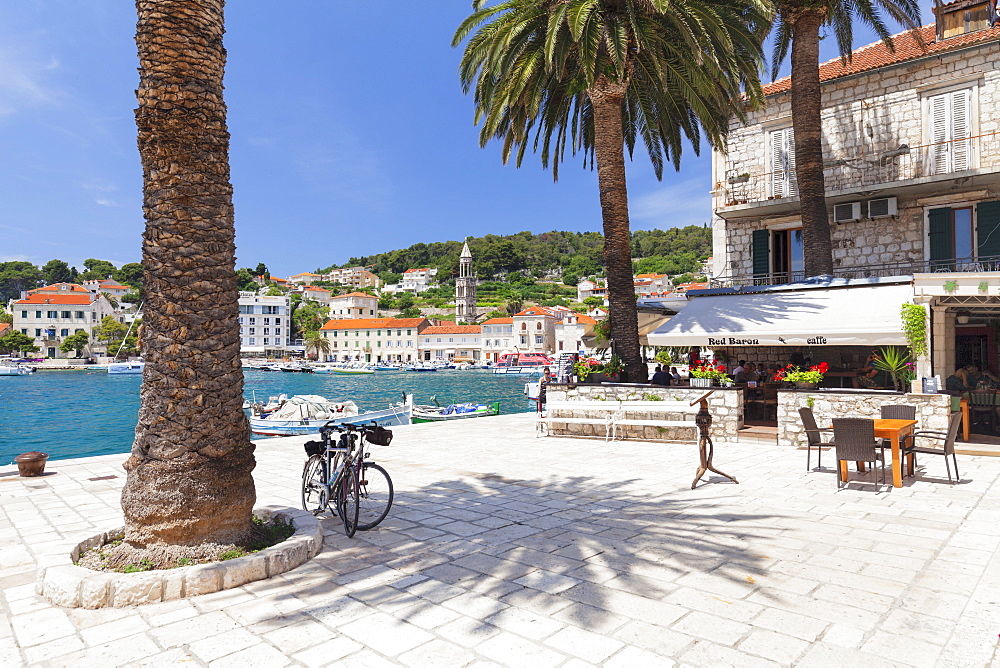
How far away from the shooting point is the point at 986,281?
10109 mm

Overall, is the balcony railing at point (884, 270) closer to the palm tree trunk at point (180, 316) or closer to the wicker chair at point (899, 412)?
the wicker chair at point (899, 412)

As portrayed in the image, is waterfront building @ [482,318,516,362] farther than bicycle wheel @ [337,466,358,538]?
Yes

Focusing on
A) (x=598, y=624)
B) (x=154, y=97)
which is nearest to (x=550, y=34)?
(x=154, y=97)

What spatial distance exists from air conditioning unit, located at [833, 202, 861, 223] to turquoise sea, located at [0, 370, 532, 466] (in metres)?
26.3

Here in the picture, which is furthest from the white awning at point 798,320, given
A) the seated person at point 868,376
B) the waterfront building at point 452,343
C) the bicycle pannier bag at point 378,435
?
the waterfront building at point 452,343

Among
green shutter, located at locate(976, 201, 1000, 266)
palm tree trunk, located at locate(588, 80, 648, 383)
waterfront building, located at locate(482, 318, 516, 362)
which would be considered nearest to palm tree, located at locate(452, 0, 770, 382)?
palm tree trunk, located at locate(588, 80, 648, 383)

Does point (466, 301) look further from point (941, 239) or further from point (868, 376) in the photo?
point (868, 376)

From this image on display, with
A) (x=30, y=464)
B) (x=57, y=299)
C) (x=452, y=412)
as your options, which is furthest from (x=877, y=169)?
(x=57, y=299)

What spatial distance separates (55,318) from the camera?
332 feet

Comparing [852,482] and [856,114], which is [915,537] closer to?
[852,482]

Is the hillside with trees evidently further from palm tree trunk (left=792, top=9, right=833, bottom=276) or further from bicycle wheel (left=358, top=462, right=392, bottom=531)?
bicycle wheel (left=358, top=462, right=392, bottom=531)

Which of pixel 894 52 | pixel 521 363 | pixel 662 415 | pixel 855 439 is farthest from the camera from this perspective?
pixel 521 363

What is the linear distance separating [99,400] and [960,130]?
184 ft

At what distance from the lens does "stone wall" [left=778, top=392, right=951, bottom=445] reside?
32.2 feet
